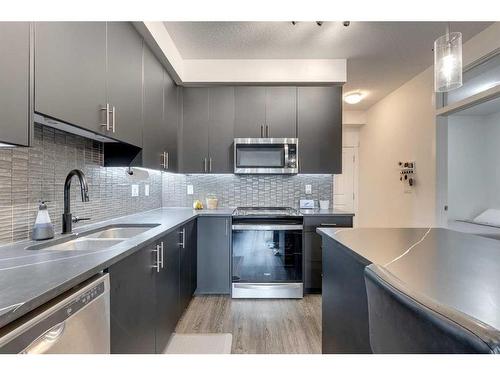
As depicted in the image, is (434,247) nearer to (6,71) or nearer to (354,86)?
(6,71)

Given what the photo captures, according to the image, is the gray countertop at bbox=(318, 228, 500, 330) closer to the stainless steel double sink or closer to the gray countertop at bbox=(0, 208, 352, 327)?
the gray countertop at bbox=(0, 208, 352, 327)

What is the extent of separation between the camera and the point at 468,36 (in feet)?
8.68

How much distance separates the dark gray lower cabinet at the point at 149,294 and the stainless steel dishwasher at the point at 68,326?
0.31 feet

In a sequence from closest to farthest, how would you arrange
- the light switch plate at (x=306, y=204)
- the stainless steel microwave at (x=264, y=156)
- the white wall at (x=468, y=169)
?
the stainless steel microwave at (x=264, y=156)
the light switch plate at (x=306, y=204)
the white wall at (x=468, y=169)

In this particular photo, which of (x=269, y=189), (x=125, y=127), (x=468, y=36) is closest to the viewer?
(x=125, y=127)

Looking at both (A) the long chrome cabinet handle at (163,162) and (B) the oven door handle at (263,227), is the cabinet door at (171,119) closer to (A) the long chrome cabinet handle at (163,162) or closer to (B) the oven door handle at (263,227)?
(A) the long chrome cabinet handle at (163,162)

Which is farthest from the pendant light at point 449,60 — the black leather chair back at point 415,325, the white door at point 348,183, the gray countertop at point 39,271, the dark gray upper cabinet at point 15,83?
the white door at point 348,183

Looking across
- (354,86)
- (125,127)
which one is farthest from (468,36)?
(125,127)

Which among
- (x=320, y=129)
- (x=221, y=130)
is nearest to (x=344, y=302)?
(x=320, y=129)

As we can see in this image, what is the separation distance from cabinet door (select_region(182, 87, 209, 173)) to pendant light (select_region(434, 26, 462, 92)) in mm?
2255

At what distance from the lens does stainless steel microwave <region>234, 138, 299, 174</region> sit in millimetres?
2949

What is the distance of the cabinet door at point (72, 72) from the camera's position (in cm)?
104
